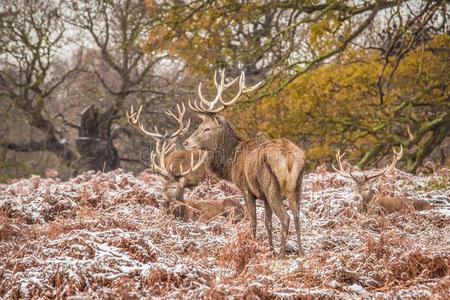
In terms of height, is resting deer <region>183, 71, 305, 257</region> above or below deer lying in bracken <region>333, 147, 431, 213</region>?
above

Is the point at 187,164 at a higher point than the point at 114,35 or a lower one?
lower

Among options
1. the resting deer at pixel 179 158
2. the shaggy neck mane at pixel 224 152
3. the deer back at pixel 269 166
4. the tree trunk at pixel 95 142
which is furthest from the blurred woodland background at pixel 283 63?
the deer back at pixel 269 166

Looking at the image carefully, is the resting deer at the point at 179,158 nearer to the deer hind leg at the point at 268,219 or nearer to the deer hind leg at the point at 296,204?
the deer hind leg at the point at 268,219

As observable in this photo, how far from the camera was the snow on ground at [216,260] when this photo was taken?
561 centimetres

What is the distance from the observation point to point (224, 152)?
8578mm

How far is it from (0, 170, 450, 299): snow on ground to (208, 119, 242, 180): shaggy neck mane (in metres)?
0.74

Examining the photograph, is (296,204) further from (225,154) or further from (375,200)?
(375,200)

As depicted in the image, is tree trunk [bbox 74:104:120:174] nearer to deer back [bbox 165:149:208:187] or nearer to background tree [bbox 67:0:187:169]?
background tree [bbox 67:0:187:169]

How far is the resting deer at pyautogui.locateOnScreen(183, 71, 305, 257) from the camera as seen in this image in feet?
24.7

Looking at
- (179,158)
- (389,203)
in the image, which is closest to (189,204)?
(179,158)

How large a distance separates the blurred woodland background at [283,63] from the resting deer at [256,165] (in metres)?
5.10

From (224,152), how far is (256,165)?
0.76 m

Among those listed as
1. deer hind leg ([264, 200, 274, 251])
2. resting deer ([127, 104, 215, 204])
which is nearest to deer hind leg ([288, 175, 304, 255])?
deer hind leg ([264, 200, 274, 251])

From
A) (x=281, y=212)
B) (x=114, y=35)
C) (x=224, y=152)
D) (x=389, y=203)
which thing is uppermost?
(x=114, y=35)
